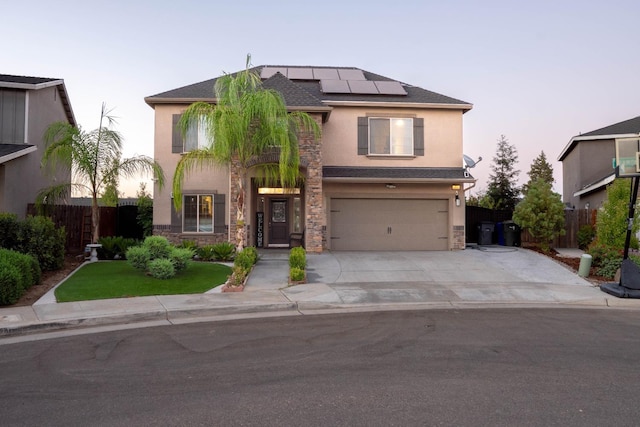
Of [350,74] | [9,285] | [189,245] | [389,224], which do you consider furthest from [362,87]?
[9,285]

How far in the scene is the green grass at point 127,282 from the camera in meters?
10.7

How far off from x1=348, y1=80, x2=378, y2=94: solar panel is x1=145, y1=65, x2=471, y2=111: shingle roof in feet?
0.62

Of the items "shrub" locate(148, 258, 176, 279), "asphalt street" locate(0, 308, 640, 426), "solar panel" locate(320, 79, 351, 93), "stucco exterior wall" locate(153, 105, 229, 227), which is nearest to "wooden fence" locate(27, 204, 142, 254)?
"stucco exterior wall" locate(153, 105, 229, 227)

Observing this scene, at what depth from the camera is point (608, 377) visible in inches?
221

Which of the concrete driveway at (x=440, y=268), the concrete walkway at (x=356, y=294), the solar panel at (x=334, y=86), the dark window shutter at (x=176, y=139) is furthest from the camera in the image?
the solar panel at (x=334, y=86)

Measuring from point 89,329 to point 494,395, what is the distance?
662cm

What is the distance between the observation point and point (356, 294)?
11.3 metres

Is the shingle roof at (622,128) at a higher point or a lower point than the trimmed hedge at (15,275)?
higher

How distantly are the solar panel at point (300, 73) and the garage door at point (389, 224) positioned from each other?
19.4 feet

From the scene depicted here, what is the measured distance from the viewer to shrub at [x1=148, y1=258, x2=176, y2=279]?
12.1 m

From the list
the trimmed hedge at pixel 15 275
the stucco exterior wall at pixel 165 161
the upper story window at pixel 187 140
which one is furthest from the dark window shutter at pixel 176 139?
the trimmed hedge at pixel 15 275

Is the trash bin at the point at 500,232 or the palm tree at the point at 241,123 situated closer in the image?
the palm tree at the point at 241,123

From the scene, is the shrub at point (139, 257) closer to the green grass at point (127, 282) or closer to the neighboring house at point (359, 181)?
the green grass at point (127, 282)

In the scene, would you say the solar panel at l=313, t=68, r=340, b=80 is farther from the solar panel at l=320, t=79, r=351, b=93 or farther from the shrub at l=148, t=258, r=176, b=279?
the shrub at l=148, t=258, r=176, b=279
